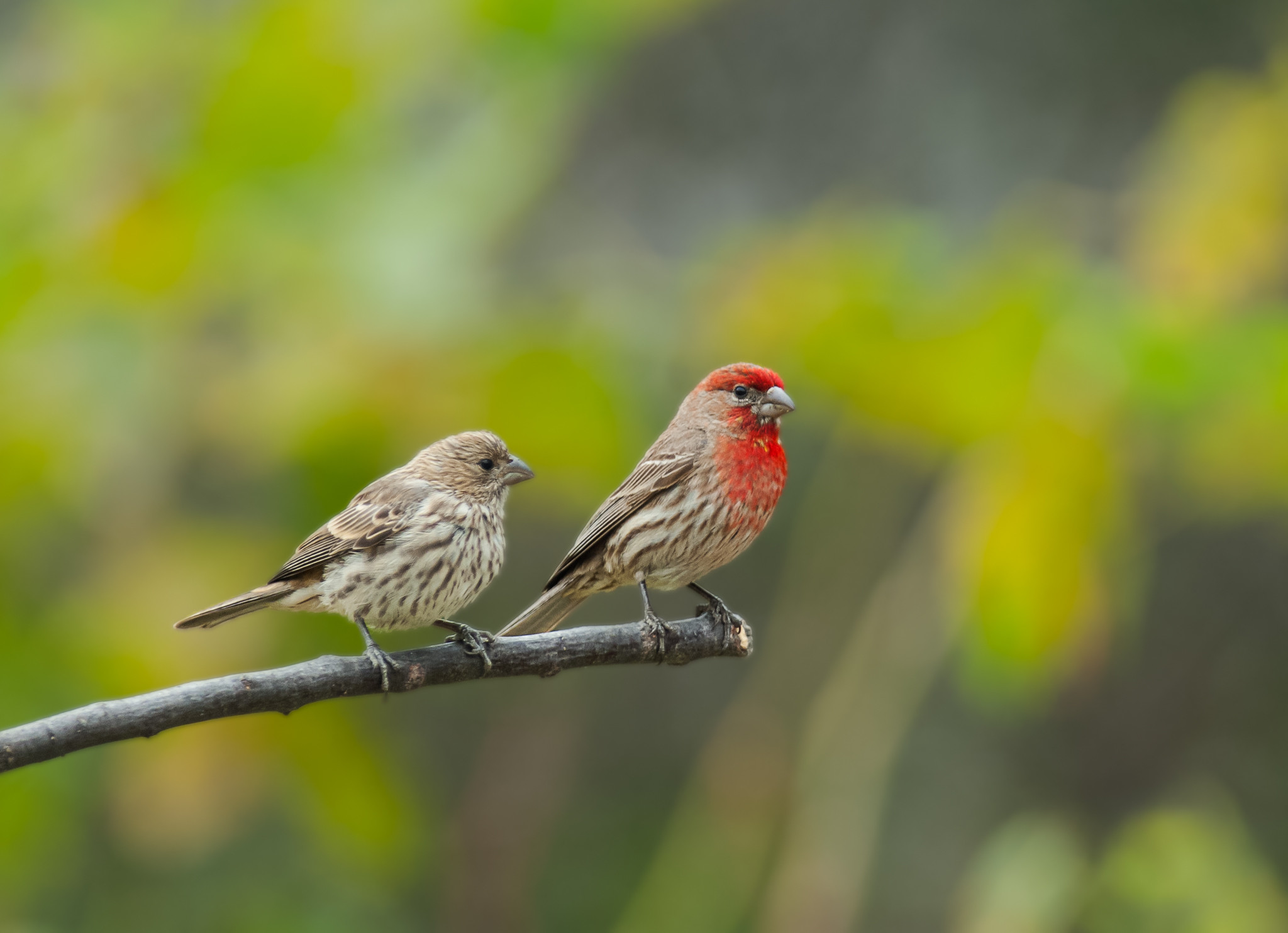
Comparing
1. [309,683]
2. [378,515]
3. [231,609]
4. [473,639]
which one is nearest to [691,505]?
[378,515]

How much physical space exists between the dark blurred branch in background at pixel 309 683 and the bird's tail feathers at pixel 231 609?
0.17 meters

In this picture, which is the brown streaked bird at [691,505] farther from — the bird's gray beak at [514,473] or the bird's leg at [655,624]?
the bird's gray beak at [514,473]

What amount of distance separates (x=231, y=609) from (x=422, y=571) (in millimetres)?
566

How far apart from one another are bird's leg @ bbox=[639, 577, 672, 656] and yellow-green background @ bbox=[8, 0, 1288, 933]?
36 cm

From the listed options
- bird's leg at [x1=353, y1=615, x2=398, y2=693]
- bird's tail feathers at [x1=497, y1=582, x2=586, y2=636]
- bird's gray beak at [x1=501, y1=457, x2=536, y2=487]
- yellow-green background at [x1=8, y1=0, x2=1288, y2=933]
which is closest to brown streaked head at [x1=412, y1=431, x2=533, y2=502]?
bird's gray beak at [x1=501, y1=457, x2=536, y2=487]

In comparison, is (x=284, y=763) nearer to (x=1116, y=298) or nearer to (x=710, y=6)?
(x=1116, y=298)

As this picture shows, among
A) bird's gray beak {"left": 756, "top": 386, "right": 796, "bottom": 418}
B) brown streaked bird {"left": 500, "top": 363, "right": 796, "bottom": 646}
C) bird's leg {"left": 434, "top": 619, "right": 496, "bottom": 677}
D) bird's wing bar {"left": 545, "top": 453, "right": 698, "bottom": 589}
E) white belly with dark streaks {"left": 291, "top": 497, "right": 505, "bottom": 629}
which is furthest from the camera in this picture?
bird's wing bar {"left": 545, "top": 453, "right": 698, "bottom": 589}

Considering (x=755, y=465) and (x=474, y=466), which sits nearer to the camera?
(x=474, y=466)

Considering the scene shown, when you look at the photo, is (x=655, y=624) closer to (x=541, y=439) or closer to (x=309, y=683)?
(x=541, y=439)

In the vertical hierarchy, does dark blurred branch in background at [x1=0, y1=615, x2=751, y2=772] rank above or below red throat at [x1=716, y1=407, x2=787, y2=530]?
below

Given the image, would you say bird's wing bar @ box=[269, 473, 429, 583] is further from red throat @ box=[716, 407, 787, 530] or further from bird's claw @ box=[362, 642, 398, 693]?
red throat @ box=[716, 407, 787, 530]

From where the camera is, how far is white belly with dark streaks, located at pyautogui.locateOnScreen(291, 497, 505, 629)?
270cm

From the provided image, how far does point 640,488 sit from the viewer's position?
372cm

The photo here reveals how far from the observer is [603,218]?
7953 mm
